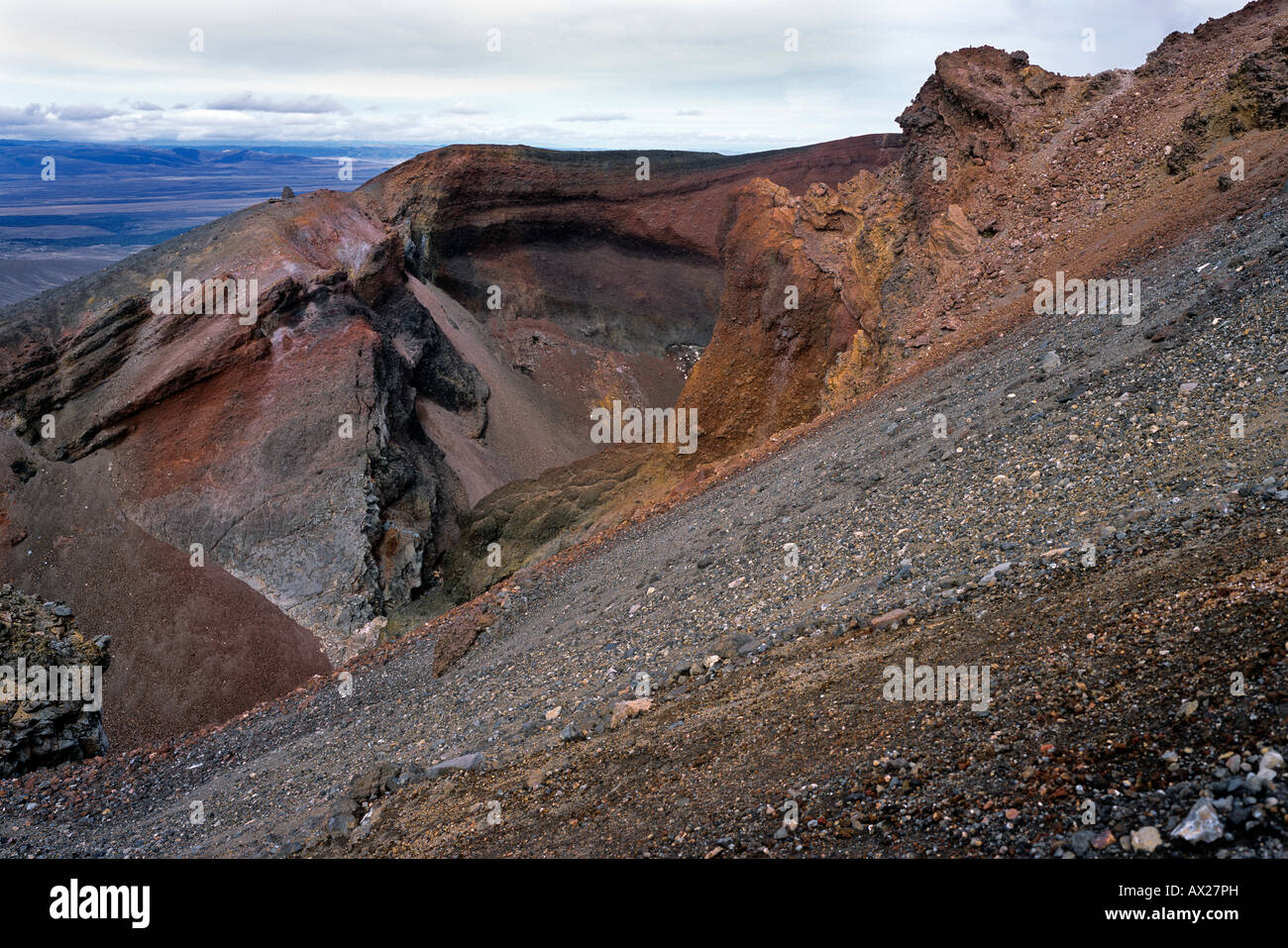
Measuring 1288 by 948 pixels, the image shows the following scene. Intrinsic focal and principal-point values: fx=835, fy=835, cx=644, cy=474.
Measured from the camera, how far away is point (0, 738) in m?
10.7

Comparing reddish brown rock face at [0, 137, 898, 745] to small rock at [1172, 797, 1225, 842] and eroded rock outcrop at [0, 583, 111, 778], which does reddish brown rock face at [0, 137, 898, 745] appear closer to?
eroded rock outcrop at [0, 583, 111, 778]

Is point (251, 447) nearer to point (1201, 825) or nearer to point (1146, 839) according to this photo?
point (1146, 839)

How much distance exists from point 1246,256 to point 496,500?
15183 mm

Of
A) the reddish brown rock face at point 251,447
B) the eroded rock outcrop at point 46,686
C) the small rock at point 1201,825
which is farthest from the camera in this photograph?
the reddish brown rock face at point 251,447

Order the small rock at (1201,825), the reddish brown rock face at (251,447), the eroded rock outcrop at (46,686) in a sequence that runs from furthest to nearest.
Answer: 1. the reddish brown rock face at (251,447)
2. the eroded rock outcrop at (46,686)
3. the small rock at (1201,825)

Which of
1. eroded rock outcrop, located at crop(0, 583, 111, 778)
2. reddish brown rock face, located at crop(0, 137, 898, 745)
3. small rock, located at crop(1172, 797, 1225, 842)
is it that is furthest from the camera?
reddish brown rock face, located at crop(0, 137, 898, 745)

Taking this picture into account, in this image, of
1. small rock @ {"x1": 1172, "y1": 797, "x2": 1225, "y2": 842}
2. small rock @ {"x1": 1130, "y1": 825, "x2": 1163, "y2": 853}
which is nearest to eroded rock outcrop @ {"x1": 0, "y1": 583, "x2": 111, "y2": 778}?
small rock @ {"x1": 1130, "y1": 825, "x2": 1163, "y2": 853}

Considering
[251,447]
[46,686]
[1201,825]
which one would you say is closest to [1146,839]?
[1201,825]

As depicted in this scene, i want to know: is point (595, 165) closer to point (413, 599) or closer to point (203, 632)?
point (413, 599)

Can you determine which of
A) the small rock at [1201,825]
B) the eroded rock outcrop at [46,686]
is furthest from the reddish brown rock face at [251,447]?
the small rock at [1201,825]

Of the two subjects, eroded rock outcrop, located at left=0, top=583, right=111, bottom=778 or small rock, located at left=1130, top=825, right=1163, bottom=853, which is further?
eroded rock outcrop, located at left=0, top=583, right=111, bottom=778

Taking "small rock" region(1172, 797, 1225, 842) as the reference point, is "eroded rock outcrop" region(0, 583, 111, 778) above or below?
below

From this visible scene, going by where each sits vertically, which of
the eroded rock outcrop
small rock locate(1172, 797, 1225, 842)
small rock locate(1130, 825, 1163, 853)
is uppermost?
small rock locate(1172, 797, 1225, 842)

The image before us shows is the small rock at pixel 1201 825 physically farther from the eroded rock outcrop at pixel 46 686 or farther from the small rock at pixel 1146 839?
the eroded rock outcrop at pixel 46 686
